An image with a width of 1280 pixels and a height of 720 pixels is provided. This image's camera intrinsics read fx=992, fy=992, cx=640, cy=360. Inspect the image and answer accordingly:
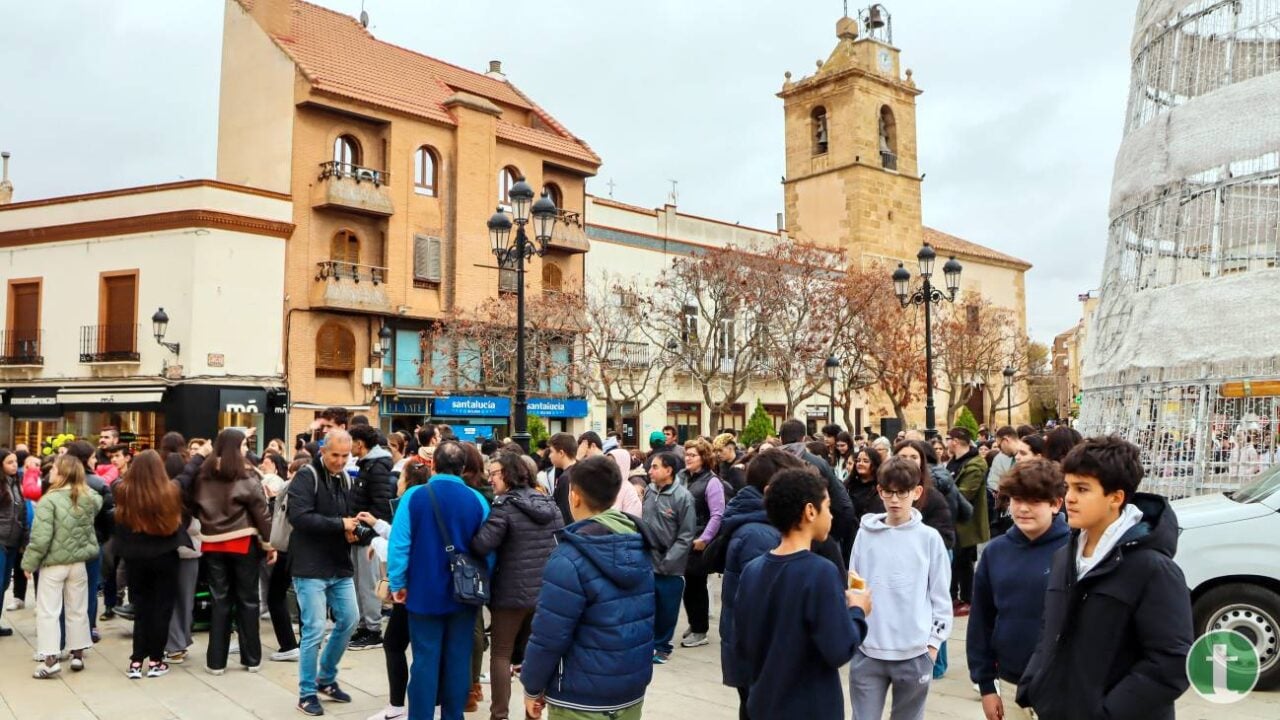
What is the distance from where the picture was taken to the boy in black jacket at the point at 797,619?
353cm

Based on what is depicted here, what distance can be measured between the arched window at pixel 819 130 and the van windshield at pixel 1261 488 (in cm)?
3721

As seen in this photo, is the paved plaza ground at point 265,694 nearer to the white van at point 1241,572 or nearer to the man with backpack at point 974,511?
the white van at point 1241,572

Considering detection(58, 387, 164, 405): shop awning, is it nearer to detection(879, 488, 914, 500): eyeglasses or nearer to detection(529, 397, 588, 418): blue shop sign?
detection(529, 397, 588, 418): blue shop sign

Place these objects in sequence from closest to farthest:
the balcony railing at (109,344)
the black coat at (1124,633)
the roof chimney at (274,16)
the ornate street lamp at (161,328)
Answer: the black coat at (1124,633)
the ornate street lamp at (161,328)
the balcony railing at (109,344)
the roof chimney at (274,16)

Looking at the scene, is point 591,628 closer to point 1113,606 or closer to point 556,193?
point 1113,606

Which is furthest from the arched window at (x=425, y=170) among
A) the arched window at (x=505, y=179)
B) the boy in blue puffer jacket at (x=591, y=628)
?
the boy in blue puffer jacket at (x=591, y=628)

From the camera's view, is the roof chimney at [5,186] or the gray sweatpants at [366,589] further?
the roof chimney at [5,186]

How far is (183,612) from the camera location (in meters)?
8.18

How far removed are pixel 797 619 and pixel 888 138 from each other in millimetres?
42505

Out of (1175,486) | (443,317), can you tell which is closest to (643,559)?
(1175,486)

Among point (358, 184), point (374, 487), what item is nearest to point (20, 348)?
point (358, 184)

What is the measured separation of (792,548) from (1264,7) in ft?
34.1

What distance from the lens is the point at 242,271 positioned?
25.9 m

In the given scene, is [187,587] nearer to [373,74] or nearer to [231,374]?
[231,374]
